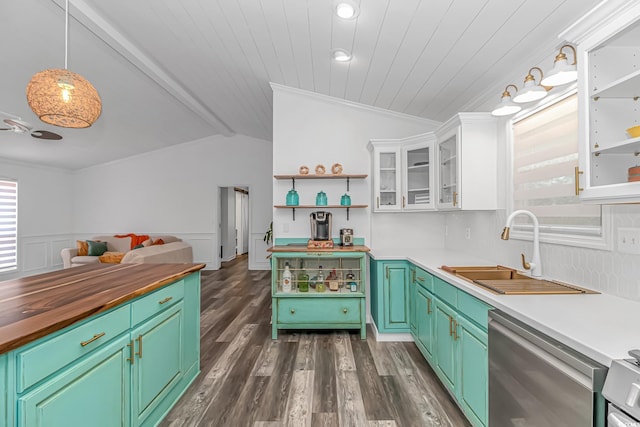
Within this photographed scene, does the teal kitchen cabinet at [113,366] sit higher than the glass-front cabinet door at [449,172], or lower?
lower

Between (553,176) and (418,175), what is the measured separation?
1359 millimetres

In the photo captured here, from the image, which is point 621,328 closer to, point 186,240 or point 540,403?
point 540,403

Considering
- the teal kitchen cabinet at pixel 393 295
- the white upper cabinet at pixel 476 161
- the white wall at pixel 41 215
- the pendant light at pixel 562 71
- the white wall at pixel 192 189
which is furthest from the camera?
the white wall at pixel 192 189

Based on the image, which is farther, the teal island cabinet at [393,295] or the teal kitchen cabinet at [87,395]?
the teal island cabinet at [393,295]

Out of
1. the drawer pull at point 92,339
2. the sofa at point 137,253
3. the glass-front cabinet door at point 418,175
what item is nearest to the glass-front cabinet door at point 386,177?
the glass-front cabinet door at point 418,175

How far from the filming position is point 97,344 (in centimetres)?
133

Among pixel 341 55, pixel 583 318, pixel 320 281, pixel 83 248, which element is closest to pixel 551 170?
pixel 583 318

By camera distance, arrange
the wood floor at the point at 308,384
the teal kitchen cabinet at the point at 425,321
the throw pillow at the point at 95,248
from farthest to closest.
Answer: the throw pillow at the point at 95,248 → the teal kitchen cabinet at the point at 425,321 → the wood floor at the point at 308,384

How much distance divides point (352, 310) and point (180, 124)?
16.8 feet

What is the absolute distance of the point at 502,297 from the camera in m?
1.52

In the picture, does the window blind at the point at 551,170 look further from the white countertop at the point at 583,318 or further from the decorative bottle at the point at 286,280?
the decorative bottle at the point at 286,280

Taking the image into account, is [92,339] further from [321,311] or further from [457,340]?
[321,311]

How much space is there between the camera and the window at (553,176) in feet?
5.82

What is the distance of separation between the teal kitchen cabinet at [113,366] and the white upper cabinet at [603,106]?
2.23 meters
